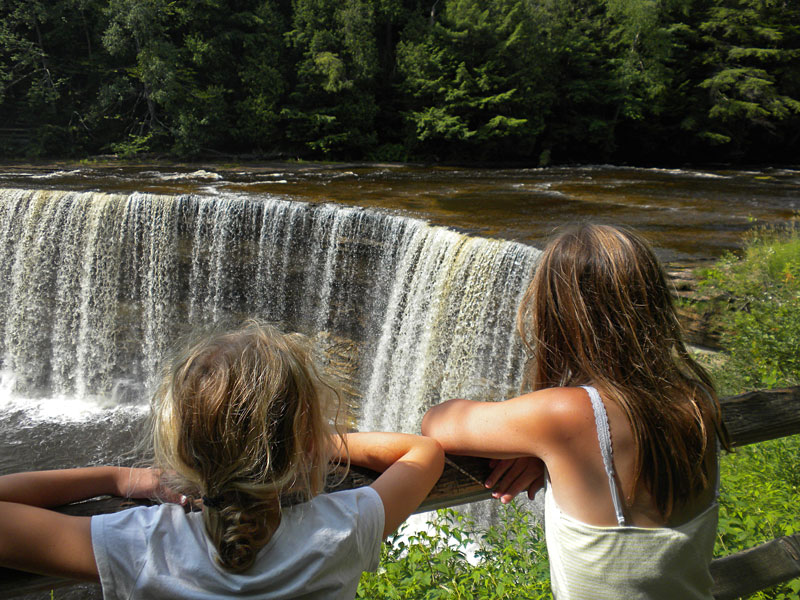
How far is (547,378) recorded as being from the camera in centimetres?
122

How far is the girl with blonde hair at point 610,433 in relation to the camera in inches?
41.9

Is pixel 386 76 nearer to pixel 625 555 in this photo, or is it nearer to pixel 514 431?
pixel 514 431

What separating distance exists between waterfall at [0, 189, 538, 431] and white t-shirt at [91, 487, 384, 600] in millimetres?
6255

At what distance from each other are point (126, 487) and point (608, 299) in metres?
0.99

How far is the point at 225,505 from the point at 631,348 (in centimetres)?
79

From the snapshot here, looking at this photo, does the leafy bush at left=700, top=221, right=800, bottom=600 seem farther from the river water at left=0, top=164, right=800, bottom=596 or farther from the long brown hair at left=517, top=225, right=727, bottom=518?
the long brown hair at left=517, top=225, right=727, bottom=518

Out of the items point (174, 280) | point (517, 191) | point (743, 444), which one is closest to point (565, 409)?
point (743, 444)

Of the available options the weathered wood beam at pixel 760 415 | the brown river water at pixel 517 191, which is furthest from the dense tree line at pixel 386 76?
the weathered wood beam at pixel 760 415

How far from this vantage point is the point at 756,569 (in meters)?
1.61

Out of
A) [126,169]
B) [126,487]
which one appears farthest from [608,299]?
[126,169]

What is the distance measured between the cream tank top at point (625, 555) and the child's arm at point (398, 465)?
243 mm

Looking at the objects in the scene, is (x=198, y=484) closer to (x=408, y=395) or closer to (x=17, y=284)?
(x=408, y=395)

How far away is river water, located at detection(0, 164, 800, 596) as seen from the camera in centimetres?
682

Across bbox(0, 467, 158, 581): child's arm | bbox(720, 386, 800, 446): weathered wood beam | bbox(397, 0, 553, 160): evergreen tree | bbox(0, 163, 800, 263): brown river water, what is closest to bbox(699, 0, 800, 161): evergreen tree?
bbox(0, 163, 800, 263): brown river water
